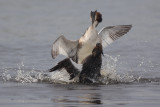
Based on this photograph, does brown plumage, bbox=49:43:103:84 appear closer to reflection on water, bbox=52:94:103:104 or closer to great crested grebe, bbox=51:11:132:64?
great crested grebe, bbox=51:11:132:64

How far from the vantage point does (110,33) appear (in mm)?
15984

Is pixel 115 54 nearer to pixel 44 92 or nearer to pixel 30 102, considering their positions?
pixel 44 92

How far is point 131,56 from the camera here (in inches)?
758

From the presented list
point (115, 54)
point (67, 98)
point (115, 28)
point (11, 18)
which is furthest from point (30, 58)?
point (11, 18)

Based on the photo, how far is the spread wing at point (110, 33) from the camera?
1589 cm

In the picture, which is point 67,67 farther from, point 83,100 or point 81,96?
point 83,100

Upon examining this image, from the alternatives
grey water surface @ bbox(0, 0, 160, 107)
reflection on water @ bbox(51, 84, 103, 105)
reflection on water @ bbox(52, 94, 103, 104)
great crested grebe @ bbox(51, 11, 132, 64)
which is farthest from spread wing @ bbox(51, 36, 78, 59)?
reflection on water @ bbox(52, 94, 103, 104)

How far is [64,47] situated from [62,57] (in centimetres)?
413

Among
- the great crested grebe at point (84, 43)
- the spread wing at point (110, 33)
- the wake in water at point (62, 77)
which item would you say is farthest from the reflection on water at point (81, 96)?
the spread wing at point (110, 33)

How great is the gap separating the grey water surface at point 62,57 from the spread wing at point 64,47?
21.5 inches

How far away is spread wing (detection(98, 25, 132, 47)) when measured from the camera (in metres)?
15.9

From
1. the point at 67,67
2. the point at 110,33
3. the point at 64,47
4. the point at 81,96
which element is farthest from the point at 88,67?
the point at 81,96

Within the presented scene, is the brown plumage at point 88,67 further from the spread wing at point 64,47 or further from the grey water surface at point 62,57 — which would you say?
the spread wing at point 64,47

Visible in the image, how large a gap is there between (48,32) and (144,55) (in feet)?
20.3
